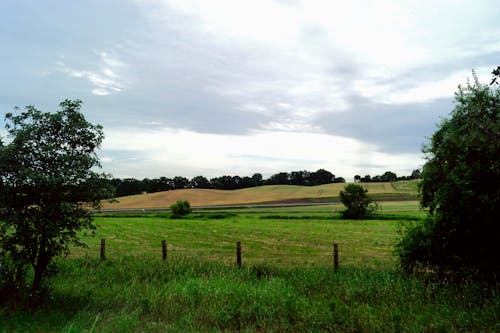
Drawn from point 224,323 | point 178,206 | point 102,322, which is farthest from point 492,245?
point 178,206

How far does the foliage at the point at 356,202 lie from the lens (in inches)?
2352

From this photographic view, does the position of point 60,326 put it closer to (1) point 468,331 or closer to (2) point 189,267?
(2) point 189,267

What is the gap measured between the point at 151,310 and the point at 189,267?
6036 mm

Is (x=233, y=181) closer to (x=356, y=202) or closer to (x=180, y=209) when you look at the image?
(x=180, y=209)

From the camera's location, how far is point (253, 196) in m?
106

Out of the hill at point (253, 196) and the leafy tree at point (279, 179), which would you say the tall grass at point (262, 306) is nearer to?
the hill at point (253, 196)

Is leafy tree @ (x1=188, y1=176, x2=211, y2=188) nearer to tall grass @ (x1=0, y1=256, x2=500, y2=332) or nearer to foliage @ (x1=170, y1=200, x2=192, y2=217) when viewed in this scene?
foliage @ (x1=170, y1=200, x2=192, y2=217)

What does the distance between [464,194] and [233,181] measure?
128884 millimetres

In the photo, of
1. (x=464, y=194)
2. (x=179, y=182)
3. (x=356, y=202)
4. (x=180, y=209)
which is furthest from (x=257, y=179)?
(x=464, y=194)

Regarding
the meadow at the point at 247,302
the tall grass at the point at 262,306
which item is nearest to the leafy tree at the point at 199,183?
the meadow at the point at 247,302

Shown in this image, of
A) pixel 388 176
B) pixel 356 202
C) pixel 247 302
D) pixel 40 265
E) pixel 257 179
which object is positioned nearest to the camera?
pixel 247 302

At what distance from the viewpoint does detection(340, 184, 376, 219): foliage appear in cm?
5975

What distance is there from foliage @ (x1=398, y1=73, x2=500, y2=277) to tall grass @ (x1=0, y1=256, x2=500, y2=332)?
1385 mm

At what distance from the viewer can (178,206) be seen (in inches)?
2635
